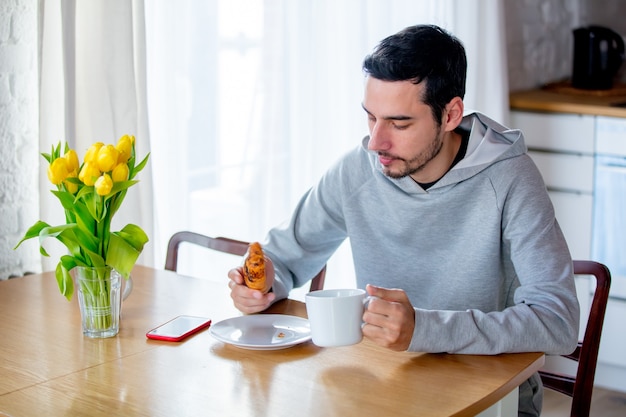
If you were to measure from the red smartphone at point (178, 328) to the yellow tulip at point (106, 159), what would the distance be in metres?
0.30

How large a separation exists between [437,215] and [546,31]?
255 centimetres

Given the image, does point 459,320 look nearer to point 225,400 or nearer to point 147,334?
point 225,400

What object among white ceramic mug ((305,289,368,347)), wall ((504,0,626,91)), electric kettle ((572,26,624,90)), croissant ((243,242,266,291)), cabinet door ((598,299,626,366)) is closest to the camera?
white ceramic mug ((305,289,368,347))

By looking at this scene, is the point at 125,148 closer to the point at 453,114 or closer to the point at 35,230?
the point at 35,230

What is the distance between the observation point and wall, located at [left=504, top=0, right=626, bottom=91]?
12.9ft

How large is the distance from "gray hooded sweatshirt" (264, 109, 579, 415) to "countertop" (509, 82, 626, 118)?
1.51 meters

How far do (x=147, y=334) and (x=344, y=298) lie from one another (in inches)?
15.0

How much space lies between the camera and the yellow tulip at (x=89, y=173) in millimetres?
1559

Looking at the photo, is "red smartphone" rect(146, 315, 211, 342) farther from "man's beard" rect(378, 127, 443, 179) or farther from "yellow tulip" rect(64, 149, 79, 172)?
"man's beard" rect(378, 127, 443, 179)

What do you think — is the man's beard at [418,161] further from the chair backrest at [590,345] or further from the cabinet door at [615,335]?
the cabinet door at [615,335]

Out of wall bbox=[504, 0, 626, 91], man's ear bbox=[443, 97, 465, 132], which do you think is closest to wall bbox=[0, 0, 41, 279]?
man's ear bbox=[443, 97, 465, 132]

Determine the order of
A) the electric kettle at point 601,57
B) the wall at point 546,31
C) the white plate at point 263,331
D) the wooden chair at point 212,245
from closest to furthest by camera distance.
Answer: the white plate at point 263,331, the wooden chair at point 212,245, the electric kettle at point 601,57, the wall at point 546,31

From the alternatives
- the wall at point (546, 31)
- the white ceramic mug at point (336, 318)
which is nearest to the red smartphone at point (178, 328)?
the white ceramic mug at point (336, 318)

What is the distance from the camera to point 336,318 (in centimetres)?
148
